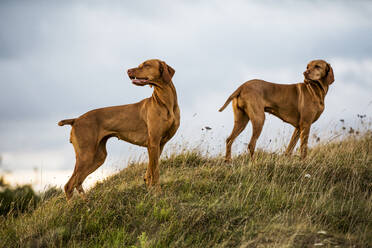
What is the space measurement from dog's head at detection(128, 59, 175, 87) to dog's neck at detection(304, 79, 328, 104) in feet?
12.4

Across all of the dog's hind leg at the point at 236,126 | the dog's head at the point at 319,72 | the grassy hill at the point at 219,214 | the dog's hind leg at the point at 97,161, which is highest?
the dog's head at the point at 319,72

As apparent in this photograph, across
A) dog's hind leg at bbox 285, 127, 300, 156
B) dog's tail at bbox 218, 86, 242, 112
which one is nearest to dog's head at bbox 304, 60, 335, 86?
dog's hind leg at bbox 285, 127, 300, 156

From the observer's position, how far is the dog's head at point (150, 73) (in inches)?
234

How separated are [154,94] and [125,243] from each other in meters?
2.33

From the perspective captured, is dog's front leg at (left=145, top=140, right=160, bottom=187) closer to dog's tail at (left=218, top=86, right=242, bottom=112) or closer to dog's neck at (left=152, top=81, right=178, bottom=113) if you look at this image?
dog's neck at (left=152, top=81, right=178, bottom=113)

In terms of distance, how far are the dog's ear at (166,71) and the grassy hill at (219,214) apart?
1812 millimetres

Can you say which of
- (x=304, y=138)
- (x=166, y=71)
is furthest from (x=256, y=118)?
(x=166, y=71)

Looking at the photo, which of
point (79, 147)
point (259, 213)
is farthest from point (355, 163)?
point (79, 147)

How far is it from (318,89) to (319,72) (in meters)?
0.39

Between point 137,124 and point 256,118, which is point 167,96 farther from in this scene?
point 256,118

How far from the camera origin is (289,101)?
8367 millimetres

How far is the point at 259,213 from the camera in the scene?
5602mm

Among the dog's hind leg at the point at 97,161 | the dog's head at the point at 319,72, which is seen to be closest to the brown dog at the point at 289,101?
the dog's head at the point at 319,72

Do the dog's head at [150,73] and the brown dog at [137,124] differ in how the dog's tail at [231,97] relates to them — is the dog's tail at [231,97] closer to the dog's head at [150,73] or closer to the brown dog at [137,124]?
the brown dog at [137,124]
